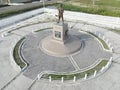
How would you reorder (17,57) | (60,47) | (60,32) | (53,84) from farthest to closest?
(60,32), (60,47), (17,57), (53,84)

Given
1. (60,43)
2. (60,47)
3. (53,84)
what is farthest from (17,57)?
(53,84)

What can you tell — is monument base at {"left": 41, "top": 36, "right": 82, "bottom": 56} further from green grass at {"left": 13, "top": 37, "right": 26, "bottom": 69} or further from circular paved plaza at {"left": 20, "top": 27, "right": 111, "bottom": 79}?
green grass at {"left": 13, "top": 37, "right": 26, "bottom": 69}

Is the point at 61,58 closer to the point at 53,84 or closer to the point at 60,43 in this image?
the point at 60,43

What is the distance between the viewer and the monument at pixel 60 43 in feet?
64.8

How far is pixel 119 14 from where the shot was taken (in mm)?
31453

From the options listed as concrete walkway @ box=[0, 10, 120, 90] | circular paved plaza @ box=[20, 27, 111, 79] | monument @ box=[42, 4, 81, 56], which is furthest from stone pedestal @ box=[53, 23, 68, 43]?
concrete walkway @ box=[0, 10, 120, 90]

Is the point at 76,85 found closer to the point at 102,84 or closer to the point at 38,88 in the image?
the point at 102,84

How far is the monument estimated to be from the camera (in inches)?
778

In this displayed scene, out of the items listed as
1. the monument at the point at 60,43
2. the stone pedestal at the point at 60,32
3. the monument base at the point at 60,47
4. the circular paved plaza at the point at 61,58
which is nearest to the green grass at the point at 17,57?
the circular paved plaza at the point at 61,58

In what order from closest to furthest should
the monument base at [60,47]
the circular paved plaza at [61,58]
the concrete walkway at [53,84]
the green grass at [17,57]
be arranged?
the concrete walkway at [53,84] → the circular paved plaza at [61,58] → the green grass at [17,57] → the monument base at [60,47]

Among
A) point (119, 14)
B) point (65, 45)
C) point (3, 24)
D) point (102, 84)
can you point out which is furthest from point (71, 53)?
point (119, 14)

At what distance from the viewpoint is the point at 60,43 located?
67.8 ft

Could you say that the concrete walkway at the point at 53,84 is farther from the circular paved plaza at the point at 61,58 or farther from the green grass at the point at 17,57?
the circular paved plaza at the point at 61,58

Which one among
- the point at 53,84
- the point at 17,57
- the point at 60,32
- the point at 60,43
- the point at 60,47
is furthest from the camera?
the point at 60,43
